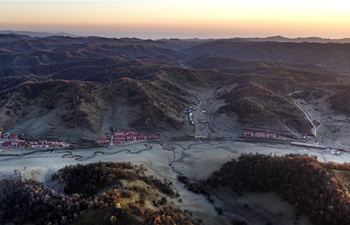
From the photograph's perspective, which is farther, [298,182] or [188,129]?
[188,129]

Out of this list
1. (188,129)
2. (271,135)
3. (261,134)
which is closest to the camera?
(271,135)

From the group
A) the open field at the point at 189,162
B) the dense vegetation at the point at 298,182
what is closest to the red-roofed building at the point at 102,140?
the open field at the point at 189,162

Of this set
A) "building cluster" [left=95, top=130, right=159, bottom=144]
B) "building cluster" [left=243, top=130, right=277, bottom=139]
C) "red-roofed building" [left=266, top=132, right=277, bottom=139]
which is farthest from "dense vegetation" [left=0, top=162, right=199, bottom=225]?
"red-roofed building" [left=266, top=132, right=277, bottom=139]

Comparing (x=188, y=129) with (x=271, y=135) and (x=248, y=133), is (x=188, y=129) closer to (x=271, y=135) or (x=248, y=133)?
(x=248, y=133)

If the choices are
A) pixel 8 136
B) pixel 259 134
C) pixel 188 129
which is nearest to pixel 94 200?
pixel 188 129

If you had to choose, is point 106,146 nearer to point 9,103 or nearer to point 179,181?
point 179,181

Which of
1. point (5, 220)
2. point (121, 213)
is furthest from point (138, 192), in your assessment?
point (5, 220)

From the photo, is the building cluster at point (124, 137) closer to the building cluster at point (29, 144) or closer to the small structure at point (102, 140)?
the small structure at point (102, 140)

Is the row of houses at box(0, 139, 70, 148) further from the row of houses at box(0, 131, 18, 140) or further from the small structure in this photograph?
the small structure
